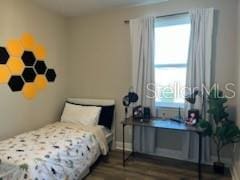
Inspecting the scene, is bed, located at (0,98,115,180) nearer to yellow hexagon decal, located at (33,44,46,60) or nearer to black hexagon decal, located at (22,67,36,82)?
black hexagon decal, located at (22,67,36,82)

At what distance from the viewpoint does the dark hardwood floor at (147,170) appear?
274cm

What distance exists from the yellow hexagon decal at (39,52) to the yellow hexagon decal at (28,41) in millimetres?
83

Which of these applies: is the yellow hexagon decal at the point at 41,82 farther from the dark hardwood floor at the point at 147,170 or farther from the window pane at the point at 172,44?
the window pane at the point at 172,44

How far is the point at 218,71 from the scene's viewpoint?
2.94m

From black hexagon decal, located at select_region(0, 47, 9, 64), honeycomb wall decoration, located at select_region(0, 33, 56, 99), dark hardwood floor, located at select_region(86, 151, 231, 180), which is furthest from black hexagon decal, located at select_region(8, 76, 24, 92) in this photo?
dark hardwood floor, located at select_region(86, 151, 231, 180)

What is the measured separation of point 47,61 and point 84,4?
1.14m

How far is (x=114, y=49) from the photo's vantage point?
11.8 feet

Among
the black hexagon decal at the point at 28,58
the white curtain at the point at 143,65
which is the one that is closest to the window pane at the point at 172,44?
the white curtain at the point at 143,65

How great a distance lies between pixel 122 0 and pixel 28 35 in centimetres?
154

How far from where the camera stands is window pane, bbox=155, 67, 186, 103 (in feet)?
10.4

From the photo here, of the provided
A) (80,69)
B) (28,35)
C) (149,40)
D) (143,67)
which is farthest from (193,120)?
(28,35)

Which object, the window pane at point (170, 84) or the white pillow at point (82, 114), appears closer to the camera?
the window pane at point (170, 84)

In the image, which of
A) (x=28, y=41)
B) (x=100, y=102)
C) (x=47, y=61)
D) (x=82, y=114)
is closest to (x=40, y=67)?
(x=47, y=61)

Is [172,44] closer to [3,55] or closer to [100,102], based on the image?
[100,102]
